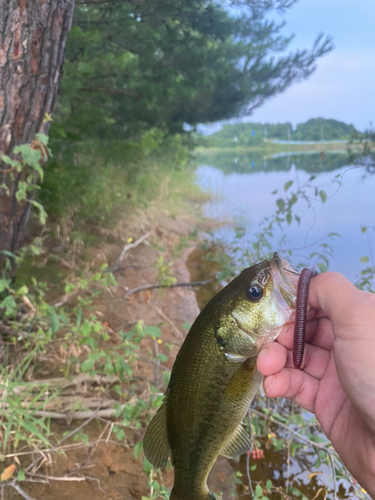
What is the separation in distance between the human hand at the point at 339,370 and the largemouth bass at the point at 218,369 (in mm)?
80

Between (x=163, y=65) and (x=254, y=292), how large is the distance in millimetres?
3878

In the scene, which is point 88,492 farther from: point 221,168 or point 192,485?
point 221,168

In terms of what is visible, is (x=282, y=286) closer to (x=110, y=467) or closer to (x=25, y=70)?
(x=110, y=467)

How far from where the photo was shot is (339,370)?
97 cm

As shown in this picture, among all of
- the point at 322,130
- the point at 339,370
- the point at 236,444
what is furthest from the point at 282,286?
the point at 322,130

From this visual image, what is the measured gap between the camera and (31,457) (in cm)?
177

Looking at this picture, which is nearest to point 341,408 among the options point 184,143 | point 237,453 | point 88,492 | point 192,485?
point 237,453

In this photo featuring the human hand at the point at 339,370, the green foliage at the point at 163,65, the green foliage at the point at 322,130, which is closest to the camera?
the human hand at the point at 339,370

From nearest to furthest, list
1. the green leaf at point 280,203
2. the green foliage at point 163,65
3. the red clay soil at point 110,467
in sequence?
the red clay soil at point 110,467
the green leaf at point 280,203
the green foliage at point 163,65

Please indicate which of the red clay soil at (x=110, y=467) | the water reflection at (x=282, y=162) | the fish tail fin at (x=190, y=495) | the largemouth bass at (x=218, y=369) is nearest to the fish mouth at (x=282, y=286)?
the largemouth bass at (x=218, y=369)

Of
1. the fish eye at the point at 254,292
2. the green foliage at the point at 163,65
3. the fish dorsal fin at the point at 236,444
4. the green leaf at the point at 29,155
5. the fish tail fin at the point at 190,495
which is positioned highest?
the green foliage at the point at 163,65

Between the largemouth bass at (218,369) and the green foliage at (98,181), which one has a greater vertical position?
the green foliage at (98,181)

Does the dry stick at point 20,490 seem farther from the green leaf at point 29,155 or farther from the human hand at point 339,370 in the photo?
the green leaf at point 29,155

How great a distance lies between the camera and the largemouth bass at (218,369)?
1.06 metres
